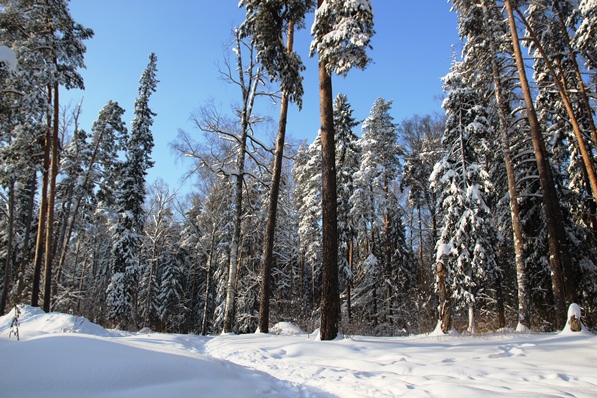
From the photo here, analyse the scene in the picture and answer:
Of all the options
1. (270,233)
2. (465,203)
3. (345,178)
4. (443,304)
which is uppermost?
(345,178)

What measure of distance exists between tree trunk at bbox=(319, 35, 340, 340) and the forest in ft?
0.17

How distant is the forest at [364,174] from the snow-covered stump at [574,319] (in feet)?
3.82

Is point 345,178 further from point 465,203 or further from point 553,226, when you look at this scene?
point 553,226

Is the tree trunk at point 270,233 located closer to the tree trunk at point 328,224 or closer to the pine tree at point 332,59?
the tree trunk at point 328,224

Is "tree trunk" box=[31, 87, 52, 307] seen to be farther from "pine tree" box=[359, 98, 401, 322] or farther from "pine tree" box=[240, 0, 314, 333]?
"pine tree" box=[359, 98, 401, 322]

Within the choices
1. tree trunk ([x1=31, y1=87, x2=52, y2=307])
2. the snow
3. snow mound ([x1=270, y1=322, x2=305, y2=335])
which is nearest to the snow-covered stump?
snow mound ([x1=270, y1=322, x2=305, y2=335])

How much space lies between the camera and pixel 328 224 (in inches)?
327

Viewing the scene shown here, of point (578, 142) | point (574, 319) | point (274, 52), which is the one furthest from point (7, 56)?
point (578, 142)

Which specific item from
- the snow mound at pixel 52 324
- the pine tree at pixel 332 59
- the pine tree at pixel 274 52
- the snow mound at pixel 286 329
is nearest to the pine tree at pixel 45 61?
the snow mound at pixel 52 324

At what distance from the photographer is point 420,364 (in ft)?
16.3

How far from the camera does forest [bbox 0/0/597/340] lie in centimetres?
1108

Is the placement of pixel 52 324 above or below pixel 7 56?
below

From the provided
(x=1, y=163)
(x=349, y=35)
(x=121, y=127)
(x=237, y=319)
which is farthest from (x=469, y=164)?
(x=1, y=163)

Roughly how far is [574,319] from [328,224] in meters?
7.42
